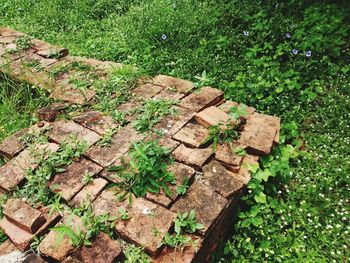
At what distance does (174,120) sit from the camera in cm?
274

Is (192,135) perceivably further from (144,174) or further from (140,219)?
(140,219)

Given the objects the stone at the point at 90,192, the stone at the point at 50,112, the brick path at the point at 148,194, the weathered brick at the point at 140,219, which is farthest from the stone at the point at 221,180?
the stone at the point at 50,112

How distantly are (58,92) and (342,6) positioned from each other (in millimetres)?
3323

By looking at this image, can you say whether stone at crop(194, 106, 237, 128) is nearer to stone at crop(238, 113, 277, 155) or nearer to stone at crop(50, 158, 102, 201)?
stone at crop(238, 113, 277, 155)

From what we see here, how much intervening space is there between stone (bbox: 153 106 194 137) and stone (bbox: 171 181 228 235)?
21.5 inches

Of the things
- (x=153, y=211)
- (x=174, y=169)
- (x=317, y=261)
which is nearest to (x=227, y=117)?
(x=174, y=169)

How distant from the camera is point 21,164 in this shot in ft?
8.13

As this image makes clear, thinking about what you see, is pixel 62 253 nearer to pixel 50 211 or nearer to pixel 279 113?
pixel 50 211

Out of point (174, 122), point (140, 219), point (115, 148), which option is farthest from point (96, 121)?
point (140, 219)

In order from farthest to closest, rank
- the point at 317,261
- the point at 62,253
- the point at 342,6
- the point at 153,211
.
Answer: the point at 342,6 → the point at 317,261 → the point at 153,211 → the point at 62,253

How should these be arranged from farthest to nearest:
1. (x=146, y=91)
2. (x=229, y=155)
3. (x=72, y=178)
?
(x=146, y=91), (x=229, y=155), (x=72, y=178)

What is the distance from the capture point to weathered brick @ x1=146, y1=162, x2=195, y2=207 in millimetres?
2182

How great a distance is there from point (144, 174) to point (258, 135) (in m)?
0.97

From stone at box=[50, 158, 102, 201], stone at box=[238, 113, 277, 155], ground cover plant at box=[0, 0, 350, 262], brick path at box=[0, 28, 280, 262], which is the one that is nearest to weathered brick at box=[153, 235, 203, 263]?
brick path at box=[0, 28, 280, 262]
